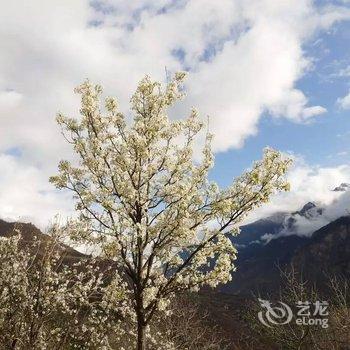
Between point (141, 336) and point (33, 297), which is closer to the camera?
point (141, 336)

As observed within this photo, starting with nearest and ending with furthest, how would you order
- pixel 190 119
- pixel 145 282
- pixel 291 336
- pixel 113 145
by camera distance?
1. pixel 145 282
2. pixel 113 145
3. pixel 190 119
4. pixel 291 336

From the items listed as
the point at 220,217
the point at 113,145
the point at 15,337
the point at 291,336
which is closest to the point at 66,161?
the point at 113,145

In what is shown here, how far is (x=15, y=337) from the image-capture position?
16.3 m

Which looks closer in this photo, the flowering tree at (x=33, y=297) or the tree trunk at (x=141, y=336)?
the tree trunk at (x=141, y=336)

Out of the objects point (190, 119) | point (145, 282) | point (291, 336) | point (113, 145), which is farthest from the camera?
point (291, 336)

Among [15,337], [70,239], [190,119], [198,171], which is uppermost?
[190,119]

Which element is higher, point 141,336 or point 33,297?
point 33,297

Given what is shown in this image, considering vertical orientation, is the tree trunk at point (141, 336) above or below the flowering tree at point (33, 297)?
below

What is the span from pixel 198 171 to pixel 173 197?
54.6 inches

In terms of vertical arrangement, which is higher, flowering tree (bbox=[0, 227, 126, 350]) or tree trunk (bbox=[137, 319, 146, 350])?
flowering tree (bbox=[0, 227, 126, 350])

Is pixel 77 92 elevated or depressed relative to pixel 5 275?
elevated

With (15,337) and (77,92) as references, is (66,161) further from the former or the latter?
(15,337)

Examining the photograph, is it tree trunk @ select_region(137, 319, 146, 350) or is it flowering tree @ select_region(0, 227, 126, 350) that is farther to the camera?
flowering tree @ select_region(0, 227, 126, 350)

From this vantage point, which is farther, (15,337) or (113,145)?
(15,337)
